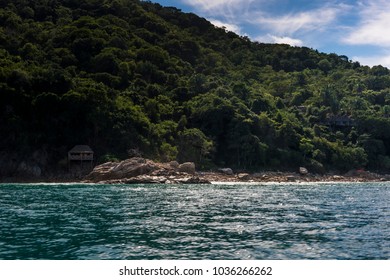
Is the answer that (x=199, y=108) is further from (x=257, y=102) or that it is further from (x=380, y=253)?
(x=380, y=253)

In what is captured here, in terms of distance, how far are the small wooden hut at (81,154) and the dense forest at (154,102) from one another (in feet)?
7.35

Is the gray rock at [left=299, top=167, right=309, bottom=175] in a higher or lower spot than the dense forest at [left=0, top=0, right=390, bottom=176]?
lower

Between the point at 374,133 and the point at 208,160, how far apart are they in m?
48.1

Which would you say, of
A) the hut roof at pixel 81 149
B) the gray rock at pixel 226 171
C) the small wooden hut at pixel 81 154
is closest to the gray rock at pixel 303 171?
the gray rock at pixel 226 171

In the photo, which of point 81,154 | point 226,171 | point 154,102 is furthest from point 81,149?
point 226,171

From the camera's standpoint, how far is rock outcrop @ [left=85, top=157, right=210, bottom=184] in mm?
58125

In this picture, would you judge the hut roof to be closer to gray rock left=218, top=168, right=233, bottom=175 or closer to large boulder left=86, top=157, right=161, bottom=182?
large boulder left=86, top=157, right=161, bottom=182

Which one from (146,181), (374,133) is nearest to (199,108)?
(146,181)

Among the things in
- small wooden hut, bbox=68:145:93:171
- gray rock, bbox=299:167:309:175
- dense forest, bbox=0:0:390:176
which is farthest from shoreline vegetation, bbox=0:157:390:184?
gray rock, bbox=299:167:309:175

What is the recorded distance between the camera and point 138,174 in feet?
197

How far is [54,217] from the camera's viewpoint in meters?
21.5

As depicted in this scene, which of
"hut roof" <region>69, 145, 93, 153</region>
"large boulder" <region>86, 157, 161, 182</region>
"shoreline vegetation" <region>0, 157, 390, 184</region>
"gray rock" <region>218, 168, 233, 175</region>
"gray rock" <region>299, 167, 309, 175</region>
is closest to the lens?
"shoreline vegetation" <region>0, 157, 390, 184</region>

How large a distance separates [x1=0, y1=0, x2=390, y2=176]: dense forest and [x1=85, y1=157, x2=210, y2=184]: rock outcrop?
307 inches

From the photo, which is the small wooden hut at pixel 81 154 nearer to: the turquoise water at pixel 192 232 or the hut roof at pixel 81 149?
the hut roof at pixel 81 149
